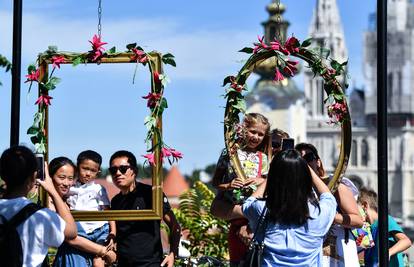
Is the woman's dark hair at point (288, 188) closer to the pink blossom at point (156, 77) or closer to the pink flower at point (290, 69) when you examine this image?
the pink flower at point (290, 69)

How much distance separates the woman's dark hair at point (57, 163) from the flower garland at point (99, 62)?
0.35 ft

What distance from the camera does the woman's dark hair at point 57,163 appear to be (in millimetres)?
6758

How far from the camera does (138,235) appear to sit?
6.74 m

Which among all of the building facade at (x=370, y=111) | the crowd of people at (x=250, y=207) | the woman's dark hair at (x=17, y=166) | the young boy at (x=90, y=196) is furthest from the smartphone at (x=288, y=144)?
the building facade at (x=370, y=111)

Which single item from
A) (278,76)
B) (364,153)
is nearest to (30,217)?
(278,76)

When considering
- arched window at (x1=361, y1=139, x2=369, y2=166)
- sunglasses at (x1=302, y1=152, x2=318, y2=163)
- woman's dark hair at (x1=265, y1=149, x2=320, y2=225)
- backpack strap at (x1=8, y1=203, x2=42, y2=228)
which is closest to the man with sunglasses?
sunglasses at (x1=302, y1=152, x2=318, y2=163)

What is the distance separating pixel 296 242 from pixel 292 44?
1650 millimetres

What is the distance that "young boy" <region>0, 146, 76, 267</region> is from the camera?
5.10 m

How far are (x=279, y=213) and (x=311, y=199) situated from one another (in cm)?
24

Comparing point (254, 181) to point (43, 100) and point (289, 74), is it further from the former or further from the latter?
point (43, 100)

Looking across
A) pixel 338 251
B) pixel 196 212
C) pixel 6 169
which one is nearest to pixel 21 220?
pixel 6 169

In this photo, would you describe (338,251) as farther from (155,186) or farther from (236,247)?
(155,186)

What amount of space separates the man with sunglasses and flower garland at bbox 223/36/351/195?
1.97 ft

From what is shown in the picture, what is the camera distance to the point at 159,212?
6676 mm
